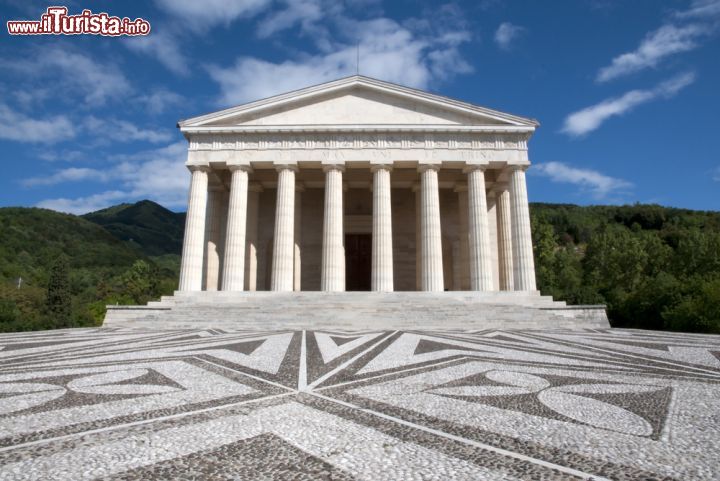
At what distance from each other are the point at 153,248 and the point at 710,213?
174 m

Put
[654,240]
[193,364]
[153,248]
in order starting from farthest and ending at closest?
[153,248]
[654,240]
[193,364]

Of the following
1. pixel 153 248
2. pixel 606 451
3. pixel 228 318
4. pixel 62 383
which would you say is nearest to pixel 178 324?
pixel 228 318

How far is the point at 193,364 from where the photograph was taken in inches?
318

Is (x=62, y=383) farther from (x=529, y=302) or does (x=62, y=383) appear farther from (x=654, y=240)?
(x=654, y=240)

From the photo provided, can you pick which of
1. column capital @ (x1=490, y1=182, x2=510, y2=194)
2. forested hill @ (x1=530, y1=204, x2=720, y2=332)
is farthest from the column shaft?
forested hill @ (x1=530, y1=204, x2=720, y2=332)

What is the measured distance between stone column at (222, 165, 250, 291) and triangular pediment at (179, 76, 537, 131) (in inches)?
140

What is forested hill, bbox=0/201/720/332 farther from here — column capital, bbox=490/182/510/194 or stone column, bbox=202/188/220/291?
column capital, bbox=490/182/510/194

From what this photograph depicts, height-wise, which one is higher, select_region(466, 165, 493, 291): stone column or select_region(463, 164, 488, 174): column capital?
select_region(463, 164, 488, 174): column capital

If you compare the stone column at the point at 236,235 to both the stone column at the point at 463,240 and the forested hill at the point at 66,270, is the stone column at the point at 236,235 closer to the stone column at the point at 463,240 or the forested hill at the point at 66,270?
the forested hill at the point at 66,270

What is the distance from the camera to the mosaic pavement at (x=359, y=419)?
320 centimetres

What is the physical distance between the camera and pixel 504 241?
29.6 meters

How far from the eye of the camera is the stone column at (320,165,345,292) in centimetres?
2614

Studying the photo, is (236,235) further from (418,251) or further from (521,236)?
(521,236)

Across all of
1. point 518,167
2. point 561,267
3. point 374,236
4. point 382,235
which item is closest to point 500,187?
point 518,167
